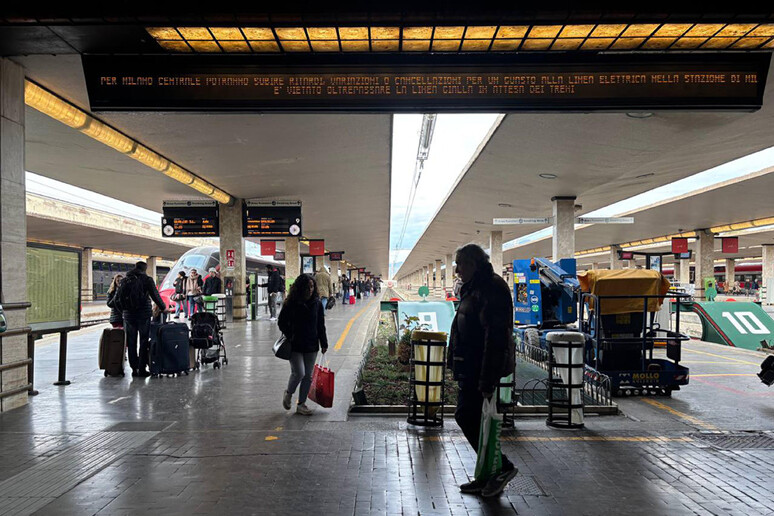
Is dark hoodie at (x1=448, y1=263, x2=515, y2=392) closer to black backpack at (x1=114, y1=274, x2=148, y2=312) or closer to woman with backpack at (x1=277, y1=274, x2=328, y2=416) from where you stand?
woman with backpack at (x1=277, y1=274, x2=328, y2=416)

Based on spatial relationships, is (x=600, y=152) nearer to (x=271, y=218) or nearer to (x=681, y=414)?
(x=681, y=414)

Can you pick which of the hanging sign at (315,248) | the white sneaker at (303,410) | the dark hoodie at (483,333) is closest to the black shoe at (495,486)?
the dark hoodie at (483,333)

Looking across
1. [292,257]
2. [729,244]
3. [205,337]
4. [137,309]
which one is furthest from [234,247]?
[729,244]

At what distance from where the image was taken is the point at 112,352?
371 inches

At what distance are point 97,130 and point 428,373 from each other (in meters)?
8.80

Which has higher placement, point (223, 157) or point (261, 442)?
point (223, 157)

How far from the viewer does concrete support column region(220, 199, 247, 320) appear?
67.6 feet

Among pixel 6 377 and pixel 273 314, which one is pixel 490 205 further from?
pixel 6 377

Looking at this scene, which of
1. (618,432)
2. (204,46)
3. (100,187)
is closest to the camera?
(204,46)

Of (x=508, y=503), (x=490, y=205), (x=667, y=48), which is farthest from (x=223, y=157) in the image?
(x=490, y=205)

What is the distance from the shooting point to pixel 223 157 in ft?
46.9

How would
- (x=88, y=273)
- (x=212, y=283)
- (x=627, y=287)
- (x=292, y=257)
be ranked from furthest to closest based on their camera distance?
(x=88, y=273) < (x=292, y=257) < (x=212, y=283) < (x=627, y=287)

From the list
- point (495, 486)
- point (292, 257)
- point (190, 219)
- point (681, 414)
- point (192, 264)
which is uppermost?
point (190, 219)

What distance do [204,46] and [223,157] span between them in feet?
30.0
